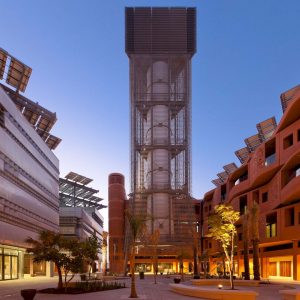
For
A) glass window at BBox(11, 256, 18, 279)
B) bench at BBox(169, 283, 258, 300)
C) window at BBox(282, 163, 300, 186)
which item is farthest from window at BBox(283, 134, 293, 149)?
glass window at BBox(11, 256, 18, 279)

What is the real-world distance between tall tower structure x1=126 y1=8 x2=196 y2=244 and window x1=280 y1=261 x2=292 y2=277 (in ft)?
200

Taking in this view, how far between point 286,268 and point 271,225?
7452 mm

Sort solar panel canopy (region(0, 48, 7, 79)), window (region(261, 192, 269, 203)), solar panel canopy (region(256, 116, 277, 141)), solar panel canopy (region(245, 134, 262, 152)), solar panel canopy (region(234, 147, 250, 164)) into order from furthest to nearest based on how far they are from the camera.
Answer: solar panel canopy (region(234, 147, 250, 164))
solar panel canopy (region(245, 134, 262, 152))
solar panel canopy (region(256, 116, 277, 141))
window (region(261, 192, 269, 203))
solar panel canopy (region(0, 48, 7, 79))

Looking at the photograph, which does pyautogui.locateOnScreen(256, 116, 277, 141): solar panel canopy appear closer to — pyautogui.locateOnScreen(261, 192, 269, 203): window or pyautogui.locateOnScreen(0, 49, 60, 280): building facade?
pyautogui.locateOnScreen(261, 192, 269, 203): window

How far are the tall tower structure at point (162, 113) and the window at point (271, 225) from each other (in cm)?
5831

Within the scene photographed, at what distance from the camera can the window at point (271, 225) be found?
3148 inches

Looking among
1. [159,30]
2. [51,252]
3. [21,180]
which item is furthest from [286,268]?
[159,30]

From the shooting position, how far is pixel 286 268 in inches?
3076

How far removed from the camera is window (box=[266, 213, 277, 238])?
79.9 metres

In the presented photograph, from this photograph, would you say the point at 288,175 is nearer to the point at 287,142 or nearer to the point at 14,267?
the point at 287,142

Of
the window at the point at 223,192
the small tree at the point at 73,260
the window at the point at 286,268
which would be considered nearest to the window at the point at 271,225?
the window at the point at 286,268

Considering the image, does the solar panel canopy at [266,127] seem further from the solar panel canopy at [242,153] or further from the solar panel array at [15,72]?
the solar panel array at [15,72]

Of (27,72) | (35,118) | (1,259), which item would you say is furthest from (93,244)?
(35,118)

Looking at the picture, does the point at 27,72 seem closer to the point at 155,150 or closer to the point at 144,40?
the point at 155,150
